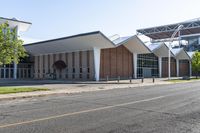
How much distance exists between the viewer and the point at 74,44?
48.2 m

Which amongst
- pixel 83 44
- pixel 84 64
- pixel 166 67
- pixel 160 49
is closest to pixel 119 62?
pixel 84 64

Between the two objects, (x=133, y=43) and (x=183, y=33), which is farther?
(x=183, y=33)

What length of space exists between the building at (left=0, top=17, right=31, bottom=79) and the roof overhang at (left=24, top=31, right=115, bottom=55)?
4616 mm

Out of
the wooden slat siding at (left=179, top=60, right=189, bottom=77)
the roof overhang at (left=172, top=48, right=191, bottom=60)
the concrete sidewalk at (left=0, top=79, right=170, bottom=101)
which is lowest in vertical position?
the concrete sidewalk at (left=0, top=79, right=170, bottom=101)

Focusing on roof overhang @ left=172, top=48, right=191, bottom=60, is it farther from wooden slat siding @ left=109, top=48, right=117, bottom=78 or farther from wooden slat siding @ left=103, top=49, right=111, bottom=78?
wooden slat siding @ left=103, top=49, right=111, bottom=78

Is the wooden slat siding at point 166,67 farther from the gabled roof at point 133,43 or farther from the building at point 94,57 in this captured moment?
the gabled roof at point 133,43

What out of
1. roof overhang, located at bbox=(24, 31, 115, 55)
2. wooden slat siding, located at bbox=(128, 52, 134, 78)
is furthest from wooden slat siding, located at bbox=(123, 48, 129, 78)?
roof overhang, located at bbox=(24, 31, 115, 55)

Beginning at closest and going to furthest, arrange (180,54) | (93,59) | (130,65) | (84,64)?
1. (93,59)
2. (84,64)
3. (130,65)
4. (180,54)

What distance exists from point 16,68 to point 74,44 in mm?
15821

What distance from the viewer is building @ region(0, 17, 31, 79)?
55.2m

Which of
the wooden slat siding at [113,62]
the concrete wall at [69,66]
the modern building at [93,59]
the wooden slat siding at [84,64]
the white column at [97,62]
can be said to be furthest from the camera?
the wooden slat siding at [113,62]

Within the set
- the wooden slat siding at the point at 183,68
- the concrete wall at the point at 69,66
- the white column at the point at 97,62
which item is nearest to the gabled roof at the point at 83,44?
the white column at the point at 97,62

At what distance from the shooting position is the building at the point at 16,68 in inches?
2175

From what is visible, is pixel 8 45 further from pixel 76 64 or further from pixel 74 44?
pixel 76 64
